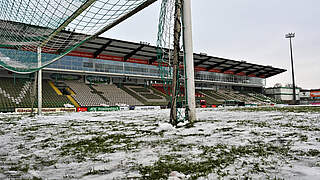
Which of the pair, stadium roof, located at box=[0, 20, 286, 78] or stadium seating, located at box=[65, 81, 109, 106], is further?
stadium roof, located at box=[0, 20, 286, 78]

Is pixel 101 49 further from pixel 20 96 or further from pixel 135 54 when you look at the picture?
pixel 20 96

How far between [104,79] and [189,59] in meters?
35.3

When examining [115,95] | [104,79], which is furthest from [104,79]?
[115,95]

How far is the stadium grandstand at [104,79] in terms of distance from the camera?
29578 millimetres

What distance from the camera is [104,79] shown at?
40.6m

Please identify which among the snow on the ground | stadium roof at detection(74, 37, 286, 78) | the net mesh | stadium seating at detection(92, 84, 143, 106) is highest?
stadium roof at detection(74, 37, 286, 78)

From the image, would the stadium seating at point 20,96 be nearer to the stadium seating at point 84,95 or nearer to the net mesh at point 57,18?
the stadium seating at point 84,95

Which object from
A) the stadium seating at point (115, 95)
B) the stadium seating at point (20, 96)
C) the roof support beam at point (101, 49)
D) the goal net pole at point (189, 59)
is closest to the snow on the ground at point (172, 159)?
the goal net pole at point (189, 59)

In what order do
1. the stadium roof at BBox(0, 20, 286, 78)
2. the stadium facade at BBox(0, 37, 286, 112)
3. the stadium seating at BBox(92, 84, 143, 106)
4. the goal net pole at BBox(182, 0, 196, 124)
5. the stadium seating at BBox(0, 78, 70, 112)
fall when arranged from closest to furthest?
the goal net pole at BBox(182, 0, 196, 124), the stadium seating at BBox(0, 78, 70, 112), the stadium facade at BBox(0, 37, 286, 112), the stadium seating at BBox(92, 84, 143, 106), the stadium roof at BBox(0, 20, 286, 78)

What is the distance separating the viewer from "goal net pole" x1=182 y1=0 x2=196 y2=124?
284 inches

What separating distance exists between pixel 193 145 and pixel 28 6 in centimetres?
714

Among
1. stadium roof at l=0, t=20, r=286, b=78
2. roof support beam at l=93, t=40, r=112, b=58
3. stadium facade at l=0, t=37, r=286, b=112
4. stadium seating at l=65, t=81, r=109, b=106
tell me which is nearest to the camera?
stadium facade at l=0, t=37, r=286, b=112

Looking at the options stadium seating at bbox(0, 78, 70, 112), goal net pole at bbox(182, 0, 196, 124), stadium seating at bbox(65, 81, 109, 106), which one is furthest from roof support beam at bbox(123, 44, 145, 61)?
goal net pole at bbox(182, 0, 196, 124)

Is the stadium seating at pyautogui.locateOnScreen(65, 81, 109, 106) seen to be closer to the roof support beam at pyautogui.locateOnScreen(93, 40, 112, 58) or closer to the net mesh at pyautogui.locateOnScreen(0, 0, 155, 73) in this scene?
the roof support beam at pyautogui.locateOnScreen(93, 40, 112, 58)
